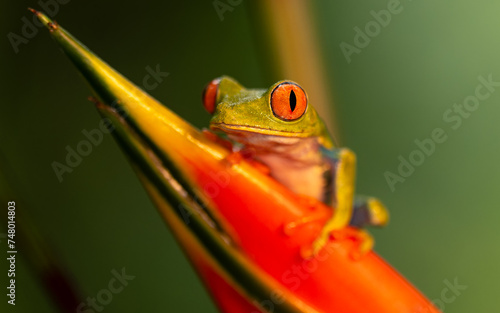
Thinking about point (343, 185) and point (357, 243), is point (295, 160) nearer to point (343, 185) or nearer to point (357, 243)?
point (343, 185)

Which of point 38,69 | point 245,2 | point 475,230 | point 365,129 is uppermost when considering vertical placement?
point 38,69

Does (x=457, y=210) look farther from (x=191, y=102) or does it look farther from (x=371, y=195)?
(x=191, y=102)

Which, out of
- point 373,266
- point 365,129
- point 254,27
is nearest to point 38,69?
point 254,27

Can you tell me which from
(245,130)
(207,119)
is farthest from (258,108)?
(207,119)

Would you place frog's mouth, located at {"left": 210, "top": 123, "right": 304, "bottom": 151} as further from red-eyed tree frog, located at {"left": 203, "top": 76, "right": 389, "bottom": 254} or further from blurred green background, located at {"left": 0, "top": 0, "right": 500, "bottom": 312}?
blurred green background, located at {"left": 0, "top": 0, "right": 500, "bottom": 312}

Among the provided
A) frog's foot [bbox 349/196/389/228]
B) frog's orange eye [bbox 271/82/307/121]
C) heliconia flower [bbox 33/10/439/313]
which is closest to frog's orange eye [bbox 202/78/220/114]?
frog's orange eye [bbox 271/82/307/121]

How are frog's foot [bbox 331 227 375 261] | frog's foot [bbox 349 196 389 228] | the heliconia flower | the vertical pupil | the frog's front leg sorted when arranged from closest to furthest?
the heliconia flower < frog's foot [bbox 331 227 375 261] < the vertical pupil < the frog's front leg < frog's foot [bbox 349 196 389 228]

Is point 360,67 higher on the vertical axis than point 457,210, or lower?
higher
